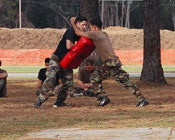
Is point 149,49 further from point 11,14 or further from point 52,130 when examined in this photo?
point 11,14

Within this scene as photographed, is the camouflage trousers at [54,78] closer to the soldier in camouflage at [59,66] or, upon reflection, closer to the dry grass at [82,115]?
the soldier in camouflage at [59,66]

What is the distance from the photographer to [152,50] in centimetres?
2183

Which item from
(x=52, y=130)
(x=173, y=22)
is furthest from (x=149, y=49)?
(x=173, y=22)

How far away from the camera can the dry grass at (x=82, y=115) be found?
1005cm

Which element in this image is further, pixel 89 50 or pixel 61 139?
pixel 89 50

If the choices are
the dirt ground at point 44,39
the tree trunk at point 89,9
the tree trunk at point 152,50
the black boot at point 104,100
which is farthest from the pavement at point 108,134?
the dirt ground at point 44,39

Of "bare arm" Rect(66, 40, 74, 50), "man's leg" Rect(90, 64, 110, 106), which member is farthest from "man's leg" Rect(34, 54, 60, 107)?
"man's leg" Rect(90, 64, 110, 106)

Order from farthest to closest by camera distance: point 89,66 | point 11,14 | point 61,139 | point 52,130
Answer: point 11,14 < point 89,66 < point 52,130 < point 61,139

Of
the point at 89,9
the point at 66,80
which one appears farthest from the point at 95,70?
the point at 89,9

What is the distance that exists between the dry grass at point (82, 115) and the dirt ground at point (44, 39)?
53.3 m

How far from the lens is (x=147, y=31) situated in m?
22.0

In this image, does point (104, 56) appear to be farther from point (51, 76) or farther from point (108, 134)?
point (108, 134)

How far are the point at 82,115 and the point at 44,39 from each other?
193ft

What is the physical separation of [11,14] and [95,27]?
74.0m
